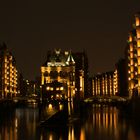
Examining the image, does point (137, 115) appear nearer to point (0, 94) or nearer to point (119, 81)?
point (0, 94)

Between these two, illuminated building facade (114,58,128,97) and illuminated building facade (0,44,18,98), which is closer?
illuminated building facade (0,44,18,98)

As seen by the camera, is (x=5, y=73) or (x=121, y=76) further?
(x=121, y=76)

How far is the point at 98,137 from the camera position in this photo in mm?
52875

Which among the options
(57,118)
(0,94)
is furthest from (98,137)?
(0,94)

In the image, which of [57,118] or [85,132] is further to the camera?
[57,118]

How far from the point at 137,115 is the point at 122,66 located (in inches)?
4117

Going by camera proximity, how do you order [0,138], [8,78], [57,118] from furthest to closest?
[8,78], [57,118], [0,138]

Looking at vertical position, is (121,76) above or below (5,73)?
below

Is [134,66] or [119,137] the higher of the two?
[134,66]

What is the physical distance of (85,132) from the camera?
59.1 m

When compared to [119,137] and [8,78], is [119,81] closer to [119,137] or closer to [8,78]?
[8,78]

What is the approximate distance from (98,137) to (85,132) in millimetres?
6423

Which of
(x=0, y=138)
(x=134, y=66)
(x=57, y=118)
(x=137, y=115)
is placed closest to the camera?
(x=0, y=138)

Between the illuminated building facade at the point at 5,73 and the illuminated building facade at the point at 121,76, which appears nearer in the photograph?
the illuminated building facade at the point at 5,73
